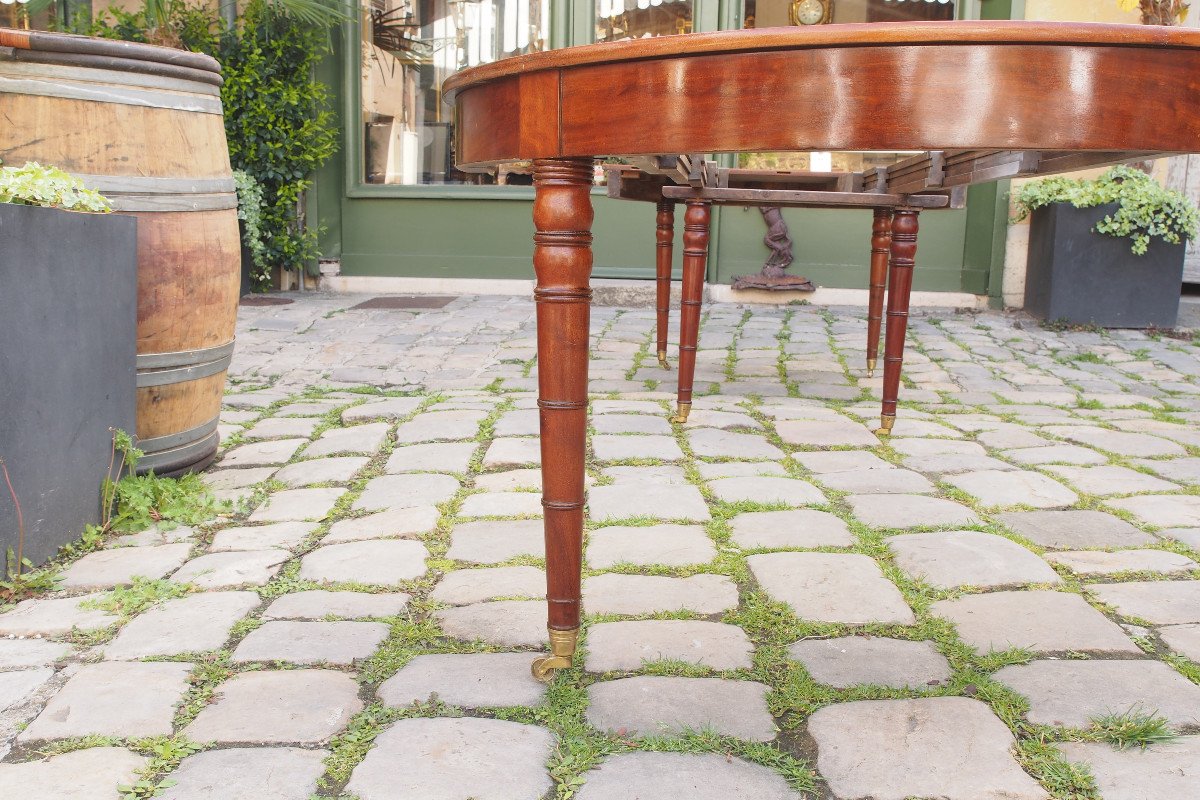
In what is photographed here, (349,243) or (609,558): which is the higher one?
(349,243)

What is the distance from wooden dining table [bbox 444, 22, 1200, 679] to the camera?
1143 mm

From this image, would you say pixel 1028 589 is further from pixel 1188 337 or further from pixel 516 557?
pixel 1188 337

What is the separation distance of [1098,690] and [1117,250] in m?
5.07

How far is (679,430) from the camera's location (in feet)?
10.9

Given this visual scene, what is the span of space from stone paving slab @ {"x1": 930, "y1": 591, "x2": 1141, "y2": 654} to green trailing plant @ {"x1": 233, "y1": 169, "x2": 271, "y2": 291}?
532 cm

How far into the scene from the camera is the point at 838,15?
687cm

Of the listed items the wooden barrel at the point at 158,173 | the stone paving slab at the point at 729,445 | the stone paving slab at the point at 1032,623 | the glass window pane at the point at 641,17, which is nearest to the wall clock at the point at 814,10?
the glass window pane at the point at 641,17

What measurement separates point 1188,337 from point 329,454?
4933 mm

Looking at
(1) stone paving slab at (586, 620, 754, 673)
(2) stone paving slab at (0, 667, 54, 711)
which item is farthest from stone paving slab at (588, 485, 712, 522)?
(2) stone paving slab at (0, 667, 54, 711)

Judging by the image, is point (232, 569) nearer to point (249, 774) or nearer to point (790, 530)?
point (249, 774)

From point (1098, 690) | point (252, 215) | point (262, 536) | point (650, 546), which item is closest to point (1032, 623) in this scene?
point (1098, 690)

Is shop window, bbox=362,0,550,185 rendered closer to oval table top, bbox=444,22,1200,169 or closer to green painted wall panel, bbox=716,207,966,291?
green painted wall panel, bbox=716,207,966,291

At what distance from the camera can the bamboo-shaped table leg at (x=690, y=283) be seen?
3414 mm

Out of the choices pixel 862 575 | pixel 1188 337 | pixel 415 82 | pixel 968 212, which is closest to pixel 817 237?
pixel 968 212
